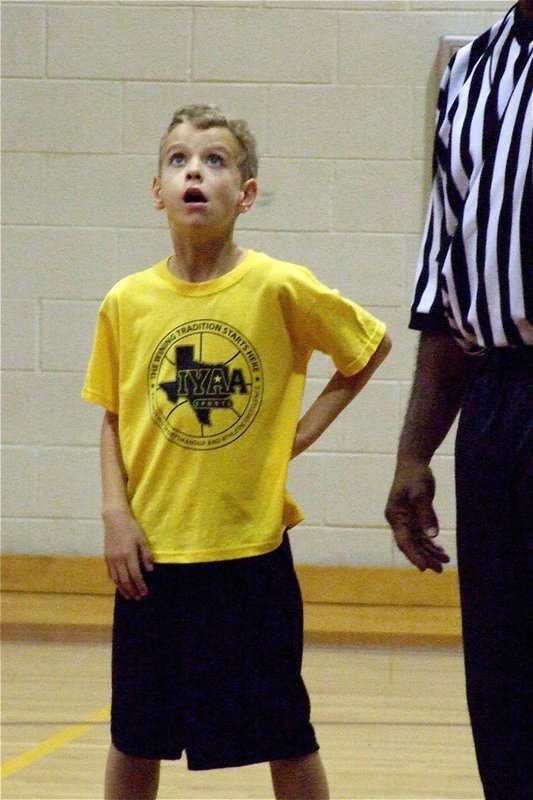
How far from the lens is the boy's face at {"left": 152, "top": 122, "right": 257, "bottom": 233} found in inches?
87.0

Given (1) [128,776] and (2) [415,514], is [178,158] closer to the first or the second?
(2) [415,514]

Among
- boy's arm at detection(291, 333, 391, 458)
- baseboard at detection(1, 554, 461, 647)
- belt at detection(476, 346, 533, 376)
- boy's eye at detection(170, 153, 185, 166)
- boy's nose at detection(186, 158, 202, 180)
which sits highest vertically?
boy's eye at detection(170, 153, 185, 166)

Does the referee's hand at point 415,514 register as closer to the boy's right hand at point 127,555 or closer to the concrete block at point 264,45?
the boy's right hand at point 127,555

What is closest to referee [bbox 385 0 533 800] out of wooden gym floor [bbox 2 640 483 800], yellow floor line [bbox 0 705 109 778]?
wooden gym floor [bbox 2 640 483 800]

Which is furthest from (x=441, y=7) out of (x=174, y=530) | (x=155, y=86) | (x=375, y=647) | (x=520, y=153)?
(x=520, y=153)

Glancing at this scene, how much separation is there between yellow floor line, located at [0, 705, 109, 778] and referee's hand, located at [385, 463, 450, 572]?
1.69 meters

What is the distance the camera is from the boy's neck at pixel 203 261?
7.32 feet

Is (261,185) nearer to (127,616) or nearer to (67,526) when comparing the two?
(67,526)

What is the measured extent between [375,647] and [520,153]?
3367mm

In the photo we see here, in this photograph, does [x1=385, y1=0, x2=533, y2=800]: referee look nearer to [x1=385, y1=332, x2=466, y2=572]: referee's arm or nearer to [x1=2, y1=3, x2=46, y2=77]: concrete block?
[x1=385, y1=332, x2=466, y2=572]: referee's arm

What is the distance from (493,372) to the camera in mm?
1458

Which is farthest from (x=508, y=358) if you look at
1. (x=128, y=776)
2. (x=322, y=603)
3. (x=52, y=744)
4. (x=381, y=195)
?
(x=322, y=603)

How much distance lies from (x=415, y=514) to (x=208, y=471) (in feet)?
2.03

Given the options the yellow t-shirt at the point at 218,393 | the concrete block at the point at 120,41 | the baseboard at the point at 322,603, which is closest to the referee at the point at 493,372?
the yellow t-shirt at the point at 218,393
